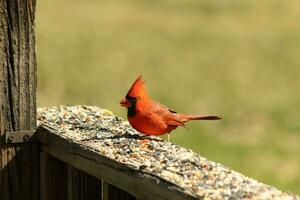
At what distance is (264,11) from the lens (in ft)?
53.1

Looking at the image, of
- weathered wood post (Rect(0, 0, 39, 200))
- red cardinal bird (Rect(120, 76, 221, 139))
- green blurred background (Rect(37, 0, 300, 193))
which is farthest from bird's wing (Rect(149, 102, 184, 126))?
green blurred background (Rect(37, 0, 300, 193))

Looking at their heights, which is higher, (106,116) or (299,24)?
(299,24)

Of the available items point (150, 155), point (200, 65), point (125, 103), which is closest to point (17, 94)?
point (125, 103)

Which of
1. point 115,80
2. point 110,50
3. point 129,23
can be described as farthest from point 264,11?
point 115,80

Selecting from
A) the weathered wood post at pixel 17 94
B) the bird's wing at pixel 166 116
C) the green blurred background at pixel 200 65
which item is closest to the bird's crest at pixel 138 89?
the bird's wing at pixel 166 116

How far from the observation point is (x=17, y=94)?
10.8ft

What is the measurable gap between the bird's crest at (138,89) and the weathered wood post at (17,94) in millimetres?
441

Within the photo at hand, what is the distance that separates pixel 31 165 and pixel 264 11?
43.3ft

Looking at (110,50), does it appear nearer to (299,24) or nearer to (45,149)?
(299,24)

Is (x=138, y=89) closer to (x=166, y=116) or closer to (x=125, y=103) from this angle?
(x=125, y=103)

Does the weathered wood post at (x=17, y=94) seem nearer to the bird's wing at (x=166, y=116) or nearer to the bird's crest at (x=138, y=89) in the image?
the bird's crest at (x=138, y=89)

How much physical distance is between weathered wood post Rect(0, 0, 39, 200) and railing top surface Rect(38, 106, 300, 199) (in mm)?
109

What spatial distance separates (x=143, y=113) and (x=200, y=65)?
29.3 ft

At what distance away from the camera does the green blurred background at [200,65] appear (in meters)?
9.02
